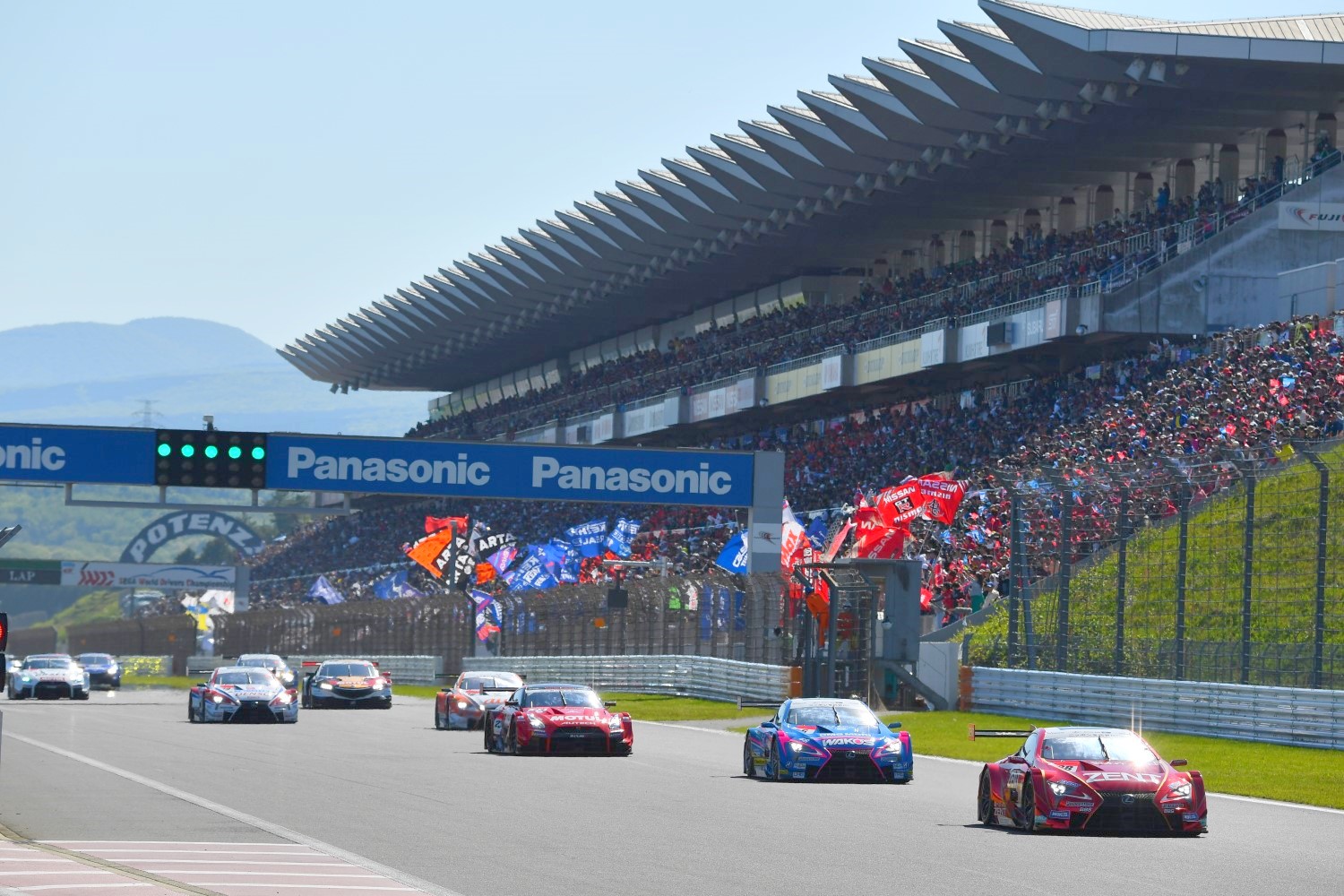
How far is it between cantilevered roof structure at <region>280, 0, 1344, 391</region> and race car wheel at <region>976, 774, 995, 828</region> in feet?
93.4

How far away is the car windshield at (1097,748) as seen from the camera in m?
15.9

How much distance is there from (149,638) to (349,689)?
60.5 metres

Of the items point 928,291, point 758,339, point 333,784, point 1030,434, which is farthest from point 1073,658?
point 758,339

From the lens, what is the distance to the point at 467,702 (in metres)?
33.2

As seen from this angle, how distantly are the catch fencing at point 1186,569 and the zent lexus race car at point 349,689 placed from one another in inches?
591

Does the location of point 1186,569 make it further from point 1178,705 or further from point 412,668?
point 412,668

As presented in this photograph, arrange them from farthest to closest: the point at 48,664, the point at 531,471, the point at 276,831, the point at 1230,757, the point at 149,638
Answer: the point at 149,638, the point at 48,664, the point at 531,471, the point at 1230,757, the point at 276,831

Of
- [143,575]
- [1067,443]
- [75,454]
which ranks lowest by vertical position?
[143,575]

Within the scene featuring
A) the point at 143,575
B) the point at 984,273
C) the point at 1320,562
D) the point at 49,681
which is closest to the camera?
the point at 1320,562

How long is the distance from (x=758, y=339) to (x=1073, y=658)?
150ft

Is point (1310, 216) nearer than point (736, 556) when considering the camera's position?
No

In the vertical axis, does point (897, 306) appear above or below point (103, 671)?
above

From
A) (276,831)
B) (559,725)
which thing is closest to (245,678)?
(559,725)

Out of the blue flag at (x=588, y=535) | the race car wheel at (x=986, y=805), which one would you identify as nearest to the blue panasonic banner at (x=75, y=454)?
the blue flag at (x=588, y=535)
